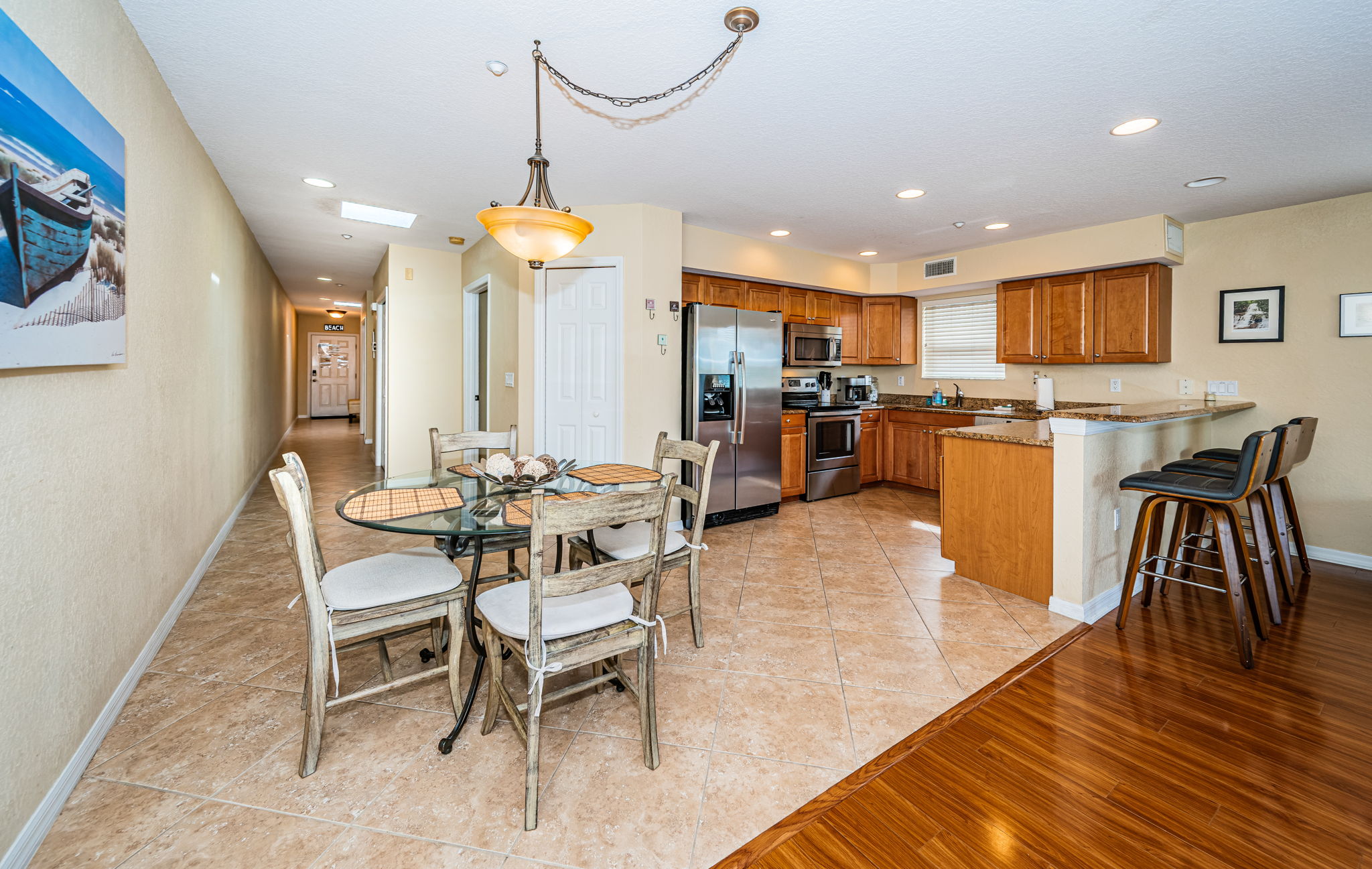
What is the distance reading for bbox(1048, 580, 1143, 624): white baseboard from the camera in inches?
114

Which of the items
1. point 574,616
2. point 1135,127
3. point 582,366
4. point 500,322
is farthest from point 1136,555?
point 500,322

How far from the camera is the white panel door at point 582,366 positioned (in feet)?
13.8

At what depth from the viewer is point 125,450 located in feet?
7.03

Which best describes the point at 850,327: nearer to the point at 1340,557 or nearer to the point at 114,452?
the point at 1340,557

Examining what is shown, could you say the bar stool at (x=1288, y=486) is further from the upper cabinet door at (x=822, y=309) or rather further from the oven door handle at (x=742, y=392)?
the upper cabinet door at (x=822, y=309)

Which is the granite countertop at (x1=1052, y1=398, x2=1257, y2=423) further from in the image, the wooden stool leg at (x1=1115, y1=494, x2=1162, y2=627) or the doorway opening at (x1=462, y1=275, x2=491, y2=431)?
the doorway opening at (x1=462, y1=275, x2=491, y2=431)

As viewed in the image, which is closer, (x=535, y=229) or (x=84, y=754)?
(x=84, y=754)

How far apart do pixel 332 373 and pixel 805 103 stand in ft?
46.4

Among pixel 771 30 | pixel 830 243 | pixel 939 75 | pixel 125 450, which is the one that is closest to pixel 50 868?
pixel 125 450

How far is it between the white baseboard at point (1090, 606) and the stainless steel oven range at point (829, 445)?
263 cm

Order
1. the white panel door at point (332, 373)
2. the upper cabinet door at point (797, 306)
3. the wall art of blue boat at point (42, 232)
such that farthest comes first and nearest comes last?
the white panel door at point (332, 373), the upper cabinet door at point (797, 306), the wall art of blue boat at point (42, 232)

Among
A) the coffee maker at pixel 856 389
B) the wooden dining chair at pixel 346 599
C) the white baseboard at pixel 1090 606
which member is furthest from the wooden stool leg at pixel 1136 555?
the coffee maker at pixel 856 389

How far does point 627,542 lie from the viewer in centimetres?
253

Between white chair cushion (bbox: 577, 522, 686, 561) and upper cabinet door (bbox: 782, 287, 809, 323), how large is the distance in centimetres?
354
